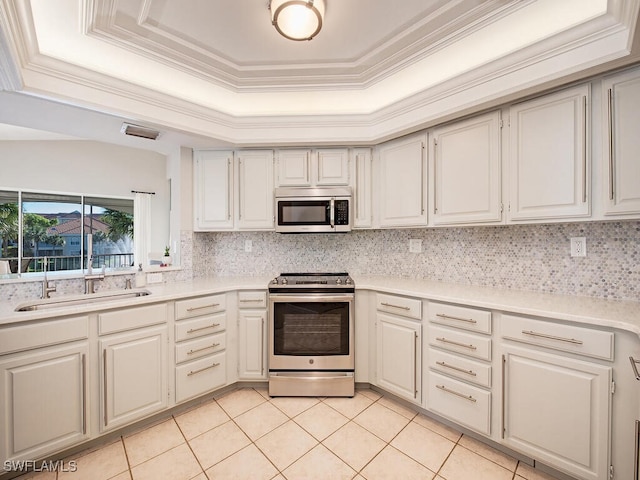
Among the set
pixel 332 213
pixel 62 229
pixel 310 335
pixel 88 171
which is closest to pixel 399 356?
pixel 310 335

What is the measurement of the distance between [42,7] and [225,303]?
2128 mm

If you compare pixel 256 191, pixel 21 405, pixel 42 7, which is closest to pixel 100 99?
pixel 42 7

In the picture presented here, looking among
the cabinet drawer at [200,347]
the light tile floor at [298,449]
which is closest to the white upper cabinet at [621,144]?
the light tile floor at [298,449]

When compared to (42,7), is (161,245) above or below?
below

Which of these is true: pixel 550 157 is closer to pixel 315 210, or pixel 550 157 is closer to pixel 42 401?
pixel 315 210

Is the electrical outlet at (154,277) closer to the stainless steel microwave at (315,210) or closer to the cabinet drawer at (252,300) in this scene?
the cabinet drawer at (252,300)

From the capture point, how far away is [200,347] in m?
2.23

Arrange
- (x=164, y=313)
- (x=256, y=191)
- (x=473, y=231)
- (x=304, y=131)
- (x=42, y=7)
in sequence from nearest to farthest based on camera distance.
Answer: (x=42, y=7), (x=164, y=313), (x=473, y=231), (x=304, y=131), (x=256, y=191)

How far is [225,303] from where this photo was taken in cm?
239

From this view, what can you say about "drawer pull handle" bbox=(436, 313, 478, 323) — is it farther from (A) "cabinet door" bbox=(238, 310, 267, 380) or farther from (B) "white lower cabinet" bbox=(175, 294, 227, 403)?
(B) "white lower cabinet" bbox=(175, 294, 227, 403)

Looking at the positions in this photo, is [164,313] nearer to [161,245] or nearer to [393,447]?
[393,447]

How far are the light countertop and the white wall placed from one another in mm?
3063

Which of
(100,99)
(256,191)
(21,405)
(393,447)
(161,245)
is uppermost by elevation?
(100,99)

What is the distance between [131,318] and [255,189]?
149 centimetres
